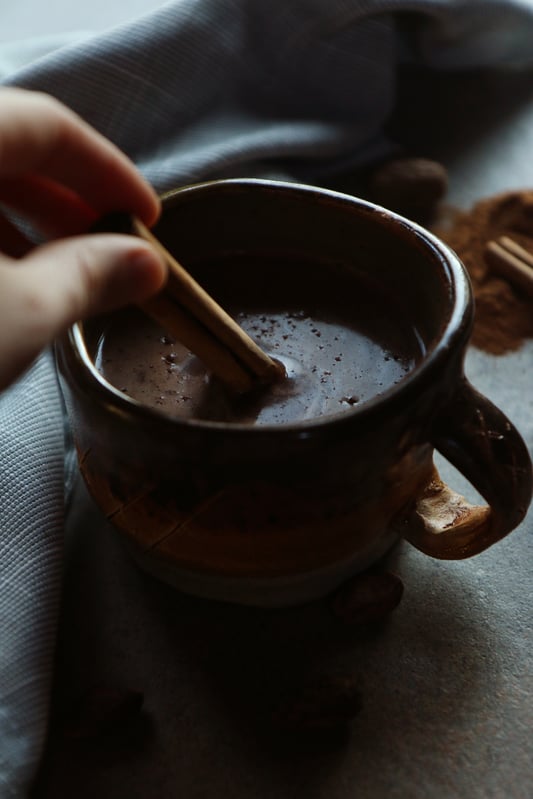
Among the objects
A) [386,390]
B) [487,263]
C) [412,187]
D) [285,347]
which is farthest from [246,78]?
[386,390]

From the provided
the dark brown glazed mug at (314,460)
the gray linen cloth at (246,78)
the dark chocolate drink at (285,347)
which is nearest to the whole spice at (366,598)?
the dark brown glazed mug at (314,460)

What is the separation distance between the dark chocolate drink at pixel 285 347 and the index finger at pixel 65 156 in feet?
0.42

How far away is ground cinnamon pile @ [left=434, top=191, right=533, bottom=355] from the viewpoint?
93cm

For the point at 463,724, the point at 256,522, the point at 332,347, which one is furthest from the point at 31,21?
the point at 463,724

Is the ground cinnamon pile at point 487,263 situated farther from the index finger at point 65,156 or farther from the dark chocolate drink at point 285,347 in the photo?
the index finger at point 65,156

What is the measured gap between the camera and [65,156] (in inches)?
21.6

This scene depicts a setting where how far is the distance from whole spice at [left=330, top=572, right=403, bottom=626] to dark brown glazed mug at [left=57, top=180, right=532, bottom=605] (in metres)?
0.01

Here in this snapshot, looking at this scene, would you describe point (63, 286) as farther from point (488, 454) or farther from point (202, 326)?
point (488, 454)

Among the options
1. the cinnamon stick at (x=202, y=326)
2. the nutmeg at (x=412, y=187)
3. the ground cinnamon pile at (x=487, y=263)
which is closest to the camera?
the cinnamon stick at (x=202, y=326)

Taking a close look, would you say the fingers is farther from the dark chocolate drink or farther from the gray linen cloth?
the gray linen cloth

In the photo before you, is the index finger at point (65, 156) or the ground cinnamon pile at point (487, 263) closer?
the index finger at point (65, 156)

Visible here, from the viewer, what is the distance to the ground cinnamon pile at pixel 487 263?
930 millimetres

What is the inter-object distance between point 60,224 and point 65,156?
0.07 metres

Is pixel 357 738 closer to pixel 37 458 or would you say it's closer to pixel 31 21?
pixel 37 458
